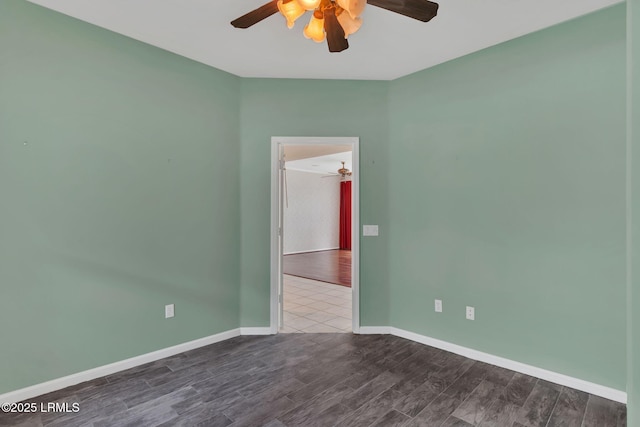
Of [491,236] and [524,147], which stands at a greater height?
[524,147]

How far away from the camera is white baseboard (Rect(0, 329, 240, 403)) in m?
2.15

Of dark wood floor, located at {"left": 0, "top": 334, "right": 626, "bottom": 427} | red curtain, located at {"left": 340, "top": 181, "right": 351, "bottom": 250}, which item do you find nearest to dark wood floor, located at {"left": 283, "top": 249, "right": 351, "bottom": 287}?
red curtain, located at {"left": 340, "top": 181, "right": 351, "bottom": 250}

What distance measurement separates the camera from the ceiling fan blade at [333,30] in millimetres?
1753

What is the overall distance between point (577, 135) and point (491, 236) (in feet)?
3.16

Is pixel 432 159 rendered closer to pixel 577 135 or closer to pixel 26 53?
pixel 577 135

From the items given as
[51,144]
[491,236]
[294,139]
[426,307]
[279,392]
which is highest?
[294,139]

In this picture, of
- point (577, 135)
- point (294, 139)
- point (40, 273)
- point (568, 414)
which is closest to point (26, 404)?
point (40, 273)

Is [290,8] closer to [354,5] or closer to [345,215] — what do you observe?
[354,5]

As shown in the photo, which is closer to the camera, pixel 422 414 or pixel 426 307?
pixel 422 414

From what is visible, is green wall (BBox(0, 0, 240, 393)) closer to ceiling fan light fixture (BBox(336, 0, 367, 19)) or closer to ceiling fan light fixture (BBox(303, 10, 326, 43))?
ceiling fan light fixture (BBox(303, 10, 326, 43))

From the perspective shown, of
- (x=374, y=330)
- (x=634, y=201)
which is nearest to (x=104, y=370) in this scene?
(x=374, y=330)

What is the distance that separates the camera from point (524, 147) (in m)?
2.59

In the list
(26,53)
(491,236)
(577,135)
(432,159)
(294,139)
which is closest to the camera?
(26,53)

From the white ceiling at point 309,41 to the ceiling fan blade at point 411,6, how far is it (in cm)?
67
